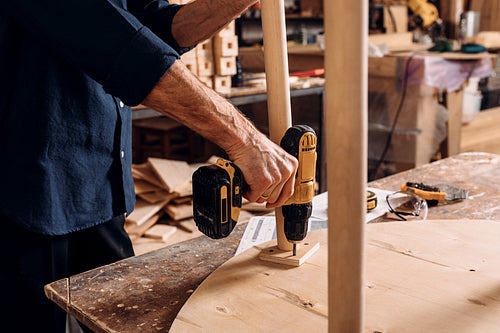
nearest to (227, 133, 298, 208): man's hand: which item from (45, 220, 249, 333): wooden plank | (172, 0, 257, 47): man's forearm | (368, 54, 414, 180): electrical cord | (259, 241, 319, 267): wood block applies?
(259, 241, 319, 267): wood block

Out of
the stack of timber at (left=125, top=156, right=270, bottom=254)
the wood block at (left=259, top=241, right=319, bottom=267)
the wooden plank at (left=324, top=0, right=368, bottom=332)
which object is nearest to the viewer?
the wooden plank at (left=324, top=0, right=368, bottom=332)

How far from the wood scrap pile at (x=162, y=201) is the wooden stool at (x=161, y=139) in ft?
4.57

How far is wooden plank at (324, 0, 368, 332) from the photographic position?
545 millimetres

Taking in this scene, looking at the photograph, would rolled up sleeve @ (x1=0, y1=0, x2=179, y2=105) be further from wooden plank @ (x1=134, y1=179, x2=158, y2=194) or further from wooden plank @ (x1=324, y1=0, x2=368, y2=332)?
wooden plank @ (x1=134, y1=179, x2=158, y2=194)

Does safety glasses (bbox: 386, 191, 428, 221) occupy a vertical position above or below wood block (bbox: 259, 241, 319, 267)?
below

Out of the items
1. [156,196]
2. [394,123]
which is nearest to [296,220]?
[156,196]

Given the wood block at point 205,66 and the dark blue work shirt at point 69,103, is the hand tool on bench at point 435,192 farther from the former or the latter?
the wood block at point 205,66

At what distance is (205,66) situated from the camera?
2.54 m

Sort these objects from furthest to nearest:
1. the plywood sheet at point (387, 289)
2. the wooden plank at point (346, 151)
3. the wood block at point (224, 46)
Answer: the wood block at point (224, 46), the plywood sheet at point (387, 289), the wooden plank at point (346, 151)

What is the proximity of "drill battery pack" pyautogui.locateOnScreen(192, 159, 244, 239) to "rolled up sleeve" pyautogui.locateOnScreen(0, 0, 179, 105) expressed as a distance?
21cm

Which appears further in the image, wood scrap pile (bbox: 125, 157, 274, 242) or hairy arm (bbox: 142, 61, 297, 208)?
wood scrap pile (bbox: 125, 157, 274, 242)

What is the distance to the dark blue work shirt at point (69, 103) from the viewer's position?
0.91 meters

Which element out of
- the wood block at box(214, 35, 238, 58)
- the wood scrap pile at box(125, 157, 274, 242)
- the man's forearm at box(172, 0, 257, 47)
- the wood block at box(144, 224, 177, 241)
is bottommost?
the wood block at box(144, 224, 177, 241)

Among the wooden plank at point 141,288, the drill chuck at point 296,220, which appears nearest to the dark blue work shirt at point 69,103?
the wooden plank at point 141,288
